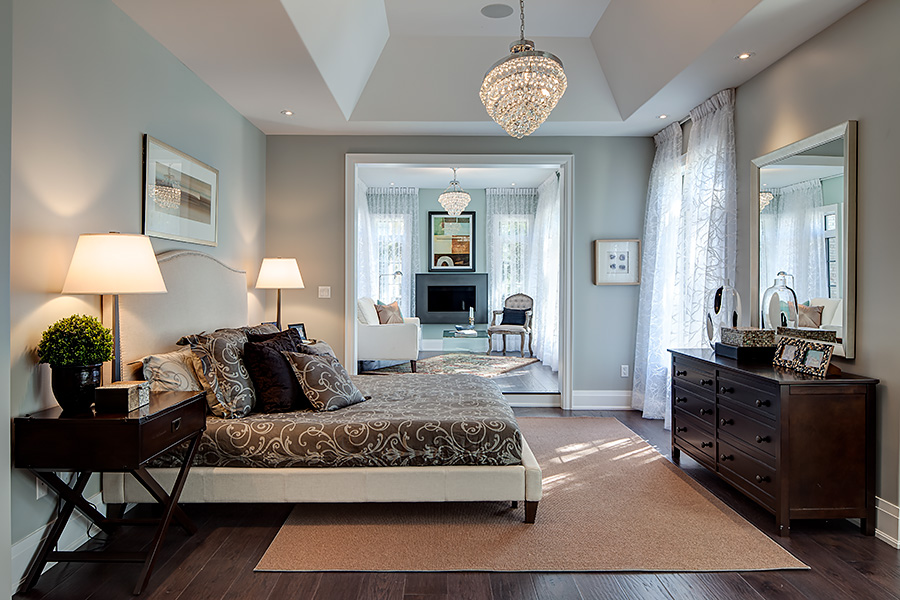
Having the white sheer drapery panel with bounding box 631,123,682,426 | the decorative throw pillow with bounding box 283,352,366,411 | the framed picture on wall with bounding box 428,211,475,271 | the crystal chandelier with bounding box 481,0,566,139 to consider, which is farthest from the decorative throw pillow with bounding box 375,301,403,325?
the crystal chandelier with bounding box 481,0,566,139

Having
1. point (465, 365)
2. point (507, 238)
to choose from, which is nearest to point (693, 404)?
point (465, 365)

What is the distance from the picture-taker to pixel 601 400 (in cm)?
516

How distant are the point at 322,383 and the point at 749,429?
2.30 metres

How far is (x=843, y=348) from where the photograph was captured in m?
2.78

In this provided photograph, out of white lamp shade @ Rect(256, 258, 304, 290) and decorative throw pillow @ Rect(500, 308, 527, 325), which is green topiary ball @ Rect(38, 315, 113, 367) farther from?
decorative throw pillow @ Rect(500, 308, 527, 325)

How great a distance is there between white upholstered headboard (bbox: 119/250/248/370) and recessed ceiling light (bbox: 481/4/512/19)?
2.59 meters

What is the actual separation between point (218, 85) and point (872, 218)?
12.9 feet

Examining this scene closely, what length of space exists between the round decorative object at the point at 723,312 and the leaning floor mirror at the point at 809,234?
13cm

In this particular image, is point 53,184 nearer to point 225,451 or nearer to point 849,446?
point 225,451

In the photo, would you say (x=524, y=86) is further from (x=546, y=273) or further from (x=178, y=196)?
(x=546, y=273)

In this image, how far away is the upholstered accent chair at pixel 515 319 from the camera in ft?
26.6

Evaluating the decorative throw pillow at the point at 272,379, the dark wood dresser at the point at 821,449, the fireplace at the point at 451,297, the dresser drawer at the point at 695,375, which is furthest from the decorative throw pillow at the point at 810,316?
the fireplace at the point at 451,297

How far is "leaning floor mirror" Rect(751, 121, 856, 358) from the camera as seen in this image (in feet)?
9.04

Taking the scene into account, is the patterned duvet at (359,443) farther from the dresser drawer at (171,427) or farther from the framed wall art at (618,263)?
the framed wall art at (618,263)
